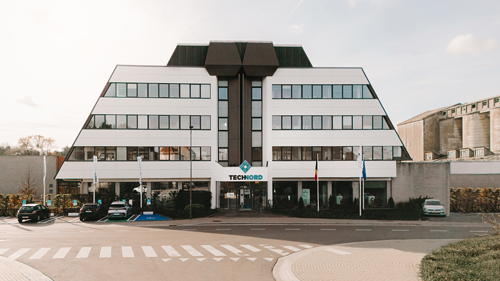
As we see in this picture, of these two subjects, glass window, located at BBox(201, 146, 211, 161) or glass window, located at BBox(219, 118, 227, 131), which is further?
glass window, located at BBox(219, 118, 227, 131)

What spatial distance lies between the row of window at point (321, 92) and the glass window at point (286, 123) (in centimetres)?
242

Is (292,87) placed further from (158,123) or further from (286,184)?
(158,123)

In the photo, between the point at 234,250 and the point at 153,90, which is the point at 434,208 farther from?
the point at 153,90

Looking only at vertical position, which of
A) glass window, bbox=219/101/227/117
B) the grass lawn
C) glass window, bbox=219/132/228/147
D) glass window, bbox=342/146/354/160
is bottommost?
the grass lawn

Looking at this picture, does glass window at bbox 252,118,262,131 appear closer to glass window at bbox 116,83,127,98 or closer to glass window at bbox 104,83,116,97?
glass window at bbox 116,83,127,98

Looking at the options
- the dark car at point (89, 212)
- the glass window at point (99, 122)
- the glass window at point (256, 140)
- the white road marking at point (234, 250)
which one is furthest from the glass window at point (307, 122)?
the white road marking at point (234, 250)

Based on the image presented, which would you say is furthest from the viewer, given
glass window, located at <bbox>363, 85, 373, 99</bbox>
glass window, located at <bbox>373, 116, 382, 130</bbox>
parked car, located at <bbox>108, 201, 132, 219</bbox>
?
glass window, located at <bbox>363, 85, 373, 99</bbox>

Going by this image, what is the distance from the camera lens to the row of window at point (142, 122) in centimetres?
3794

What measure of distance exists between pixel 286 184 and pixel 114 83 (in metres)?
22.4

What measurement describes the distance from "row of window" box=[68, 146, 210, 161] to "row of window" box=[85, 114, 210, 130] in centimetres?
233

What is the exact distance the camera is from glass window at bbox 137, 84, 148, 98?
38312 millimetres

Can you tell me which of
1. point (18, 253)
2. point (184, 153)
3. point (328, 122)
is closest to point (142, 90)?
point (184, 153)

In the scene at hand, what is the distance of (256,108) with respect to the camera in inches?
1569

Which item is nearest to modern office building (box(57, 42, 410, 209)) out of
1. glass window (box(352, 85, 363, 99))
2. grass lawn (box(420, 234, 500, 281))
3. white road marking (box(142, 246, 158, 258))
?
glass window (box(352, 85, 363, 99))
